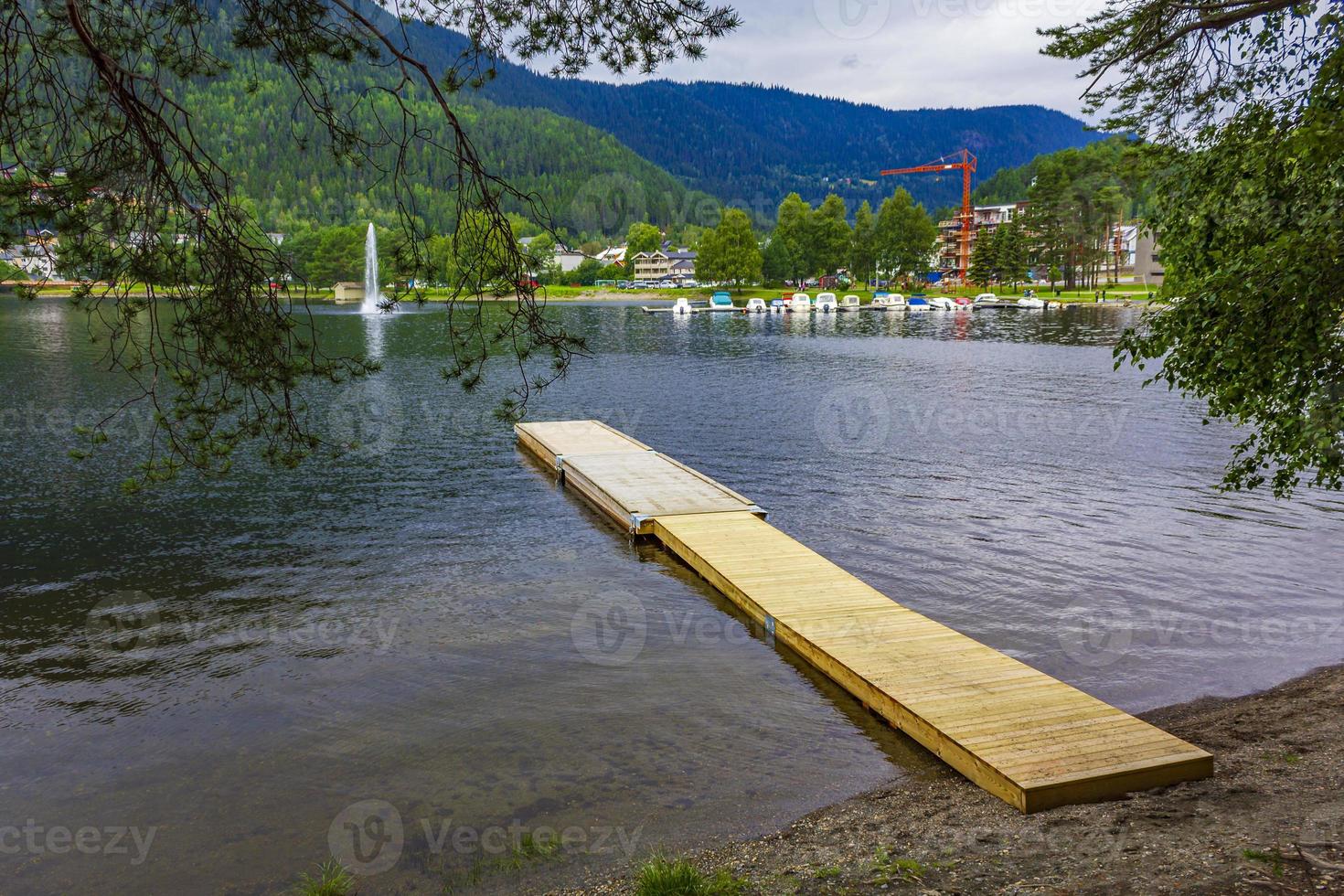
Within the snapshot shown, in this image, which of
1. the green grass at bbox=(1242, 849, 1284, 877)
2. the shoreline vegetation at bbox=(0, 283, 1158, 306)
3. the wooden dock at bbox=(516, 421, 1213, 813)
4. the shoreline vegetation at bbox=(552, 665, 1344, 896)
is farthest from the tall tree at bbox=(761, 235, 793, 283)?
the green grass at bbox=(1242, 849, 1284, 877)

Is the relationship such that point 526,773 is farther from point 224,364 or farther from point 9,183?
point 9,183

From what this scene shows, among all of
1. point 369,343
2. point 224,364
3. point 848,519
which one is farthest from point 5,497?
point 369,343

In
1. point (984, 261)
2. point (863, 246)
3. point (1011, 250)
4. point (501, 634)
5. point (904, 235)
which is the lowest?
point (501, 634)

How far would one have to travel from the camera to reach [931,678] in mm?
11039

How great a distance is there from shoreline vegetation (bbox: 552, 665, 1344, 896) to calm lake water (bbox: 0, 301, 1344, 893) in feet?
2.39

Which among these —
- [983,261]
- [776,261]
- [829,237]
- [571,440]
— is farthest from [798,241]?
[571,440]

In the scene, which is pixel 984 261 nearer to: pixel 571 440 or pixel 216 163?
pixel 571 440

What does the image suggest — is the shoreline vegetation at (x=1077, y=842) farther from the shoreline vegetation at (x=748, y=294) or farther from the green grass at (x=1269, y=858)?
the shoreline vegetation at (x=748, y=294)

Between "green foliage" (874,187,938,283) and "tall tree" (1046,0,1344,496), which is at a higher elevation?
"green foliage" (874,187,938,283)

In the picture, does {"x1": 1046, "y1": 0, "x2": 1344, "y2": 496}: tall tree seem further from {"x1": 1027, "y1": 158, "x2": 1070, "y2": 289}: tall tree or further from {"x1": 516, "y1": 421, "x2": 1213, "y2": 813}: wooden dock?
{"x1": 1027, "y1": 158, "x2": 1070, "y2": 289}: tall tree

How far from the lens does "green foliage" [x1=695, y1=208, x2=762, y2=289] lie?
470ft

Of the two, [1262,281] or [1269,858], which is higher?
[1262,281]

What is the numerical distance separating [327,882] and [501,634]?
6.23 meters

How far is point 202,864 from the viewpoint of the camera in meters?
8.48
